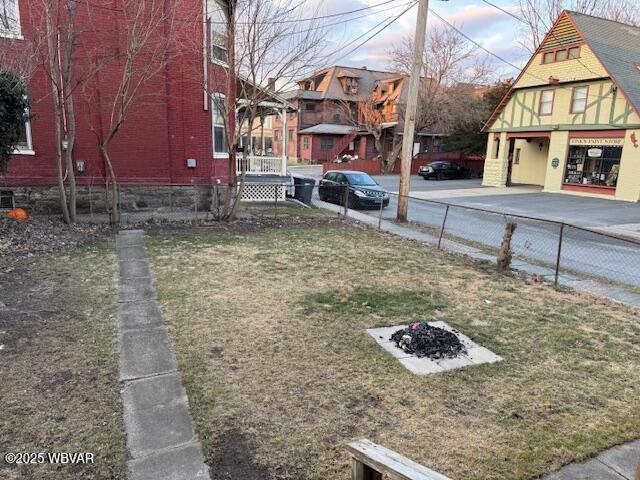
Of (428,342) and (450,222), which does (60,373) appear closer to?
(428,342)

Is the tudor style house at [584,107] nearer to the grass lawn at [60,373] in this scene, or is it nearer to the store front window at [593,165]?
the store front window at [593,165]

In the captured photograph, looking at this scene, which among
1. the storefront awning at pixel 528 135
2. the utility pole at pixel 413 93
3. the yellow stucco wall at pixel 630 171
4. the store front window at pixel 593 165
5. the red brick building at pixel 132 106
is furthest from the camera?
the storefront awning at pixel 528 135

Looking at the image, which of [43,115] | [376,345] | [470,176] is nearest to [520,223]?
[376,345]

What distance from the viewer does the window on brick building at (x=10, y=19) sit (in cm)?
1117

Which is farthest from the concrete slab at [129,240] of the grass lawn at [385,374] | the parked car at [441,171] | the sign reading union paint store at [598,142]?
the parked car at [441,171]

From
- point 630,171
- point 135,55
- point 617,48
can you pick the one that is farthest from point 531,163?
point 135,55

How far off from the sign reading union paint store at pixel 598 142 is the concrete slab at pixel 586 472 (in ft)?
77.8

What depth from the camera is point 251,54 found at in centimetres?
1158

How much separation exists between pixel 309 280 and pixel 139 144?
894 centimetres

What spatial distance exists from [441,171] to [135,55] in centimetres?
2889

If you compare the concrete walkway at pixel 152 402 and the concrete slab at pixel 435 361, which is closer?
the concrete walkway at pixel 152 402

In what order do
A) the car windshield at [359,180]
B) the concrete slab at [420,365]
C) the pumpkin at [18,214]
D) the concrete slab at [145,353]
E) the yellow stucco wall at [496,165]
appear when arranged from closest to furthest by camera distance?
the concrete slab at [145,353] → the concrete slab at [420,365] → the pumpkin at [18,214] → the car windshield at [359,180] → the yellow stucco wall at [496,165]

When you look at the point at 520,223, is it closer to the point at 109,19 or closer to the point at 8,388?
the point at 109,19

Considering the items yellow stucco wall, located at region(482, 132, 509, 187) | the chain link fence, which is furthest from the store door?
the chain link fence
